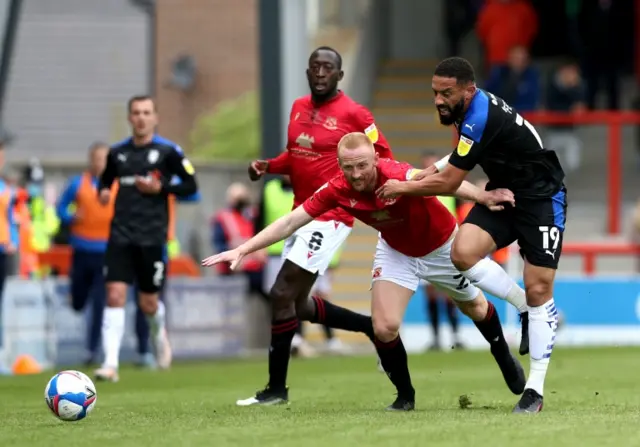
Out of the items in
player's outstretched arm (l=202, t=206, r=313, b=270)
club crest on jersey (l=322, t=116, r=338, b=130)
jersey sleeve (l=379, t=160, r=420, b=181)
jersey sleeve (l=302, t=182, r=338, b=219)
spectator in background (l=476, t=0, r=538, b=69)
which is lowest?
player's outstretched arm (l=202, t=206, r=313, b=270)

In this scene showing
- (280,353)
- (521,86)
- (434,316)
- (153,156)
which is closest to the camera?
(280,353)

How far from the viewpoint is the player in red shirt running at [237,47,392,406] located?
11680mm

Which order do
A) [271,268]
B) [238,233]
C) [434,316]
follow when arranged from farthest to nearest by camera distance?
[238,233] → [271,268] → [434,316]

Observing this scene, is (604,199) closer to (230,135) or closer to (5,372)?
(5,372)

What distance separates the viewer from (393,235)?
34.6ft

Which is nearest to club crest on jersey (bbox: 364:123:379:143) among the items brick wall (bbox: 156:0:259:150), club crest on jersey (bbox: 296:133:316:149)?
club crest on jersey (bbox: 296:133:316:149)

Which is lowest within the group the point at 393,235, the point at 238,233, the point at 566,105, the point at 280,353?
the point at 280,353

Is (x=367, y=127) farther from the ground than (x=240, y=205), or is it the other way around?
(x=367, y=127)

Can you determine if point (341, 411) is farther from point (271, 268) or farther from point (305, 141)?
point (271, 268)

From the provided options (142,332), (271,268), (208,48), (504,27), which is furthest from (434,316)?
(208,48)

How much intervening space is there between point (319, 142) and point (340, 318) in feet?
4.32

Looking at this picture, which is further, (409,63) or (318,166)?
(409,63)

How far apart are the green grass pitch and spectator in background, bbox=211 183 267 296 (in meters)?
3.81

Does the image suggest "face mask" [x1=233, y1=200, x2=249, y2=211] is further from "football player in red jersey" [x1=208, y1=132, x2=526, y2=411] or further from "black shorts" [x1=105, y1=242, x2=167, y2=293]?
"football player in red jersey" [x1=208, y1=132, x2=526, y2=411]
